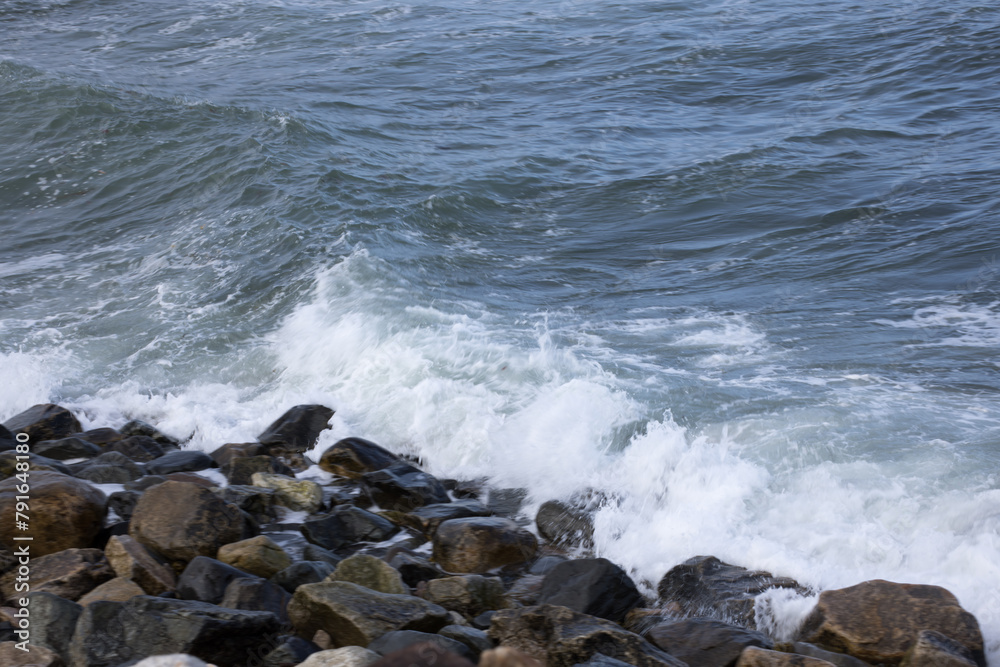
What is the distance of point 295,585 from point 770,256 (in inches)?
280

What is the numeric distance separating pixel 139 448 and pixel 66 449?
551mm

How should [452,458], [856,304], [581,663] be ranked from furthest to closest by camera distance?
[856,304], [452,458], [581,663]

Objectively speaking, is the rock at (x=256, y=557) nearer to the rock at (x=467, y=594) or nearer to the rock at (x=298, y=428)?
the rock at (x=467, y=594)

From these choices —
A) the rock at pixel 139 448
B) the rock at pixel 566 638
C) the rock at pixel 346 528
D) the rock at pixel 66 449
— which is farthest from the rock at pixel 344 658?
the rock at pixel 66 449

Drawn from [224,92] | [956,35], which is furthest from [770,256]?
[224,92]

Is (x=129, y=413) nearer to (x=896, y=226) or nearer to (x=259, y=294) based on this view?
(x=259, y=294)

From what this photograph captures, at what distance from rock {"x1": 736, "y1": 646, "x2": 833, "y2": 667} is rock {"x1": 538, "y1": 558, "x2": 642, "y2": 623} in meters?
0.92

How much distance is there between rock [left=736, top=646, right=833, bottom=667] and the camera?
3973 millimetres

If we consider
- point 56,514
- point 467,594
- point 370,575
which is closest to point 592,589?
point 467,594

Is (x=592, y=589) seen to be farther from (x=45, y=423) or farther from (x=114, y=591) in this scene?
(x=45, y=423)

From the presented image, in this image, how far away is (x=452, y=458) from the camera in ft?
23.2

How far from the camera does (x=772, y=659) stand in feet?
13.3

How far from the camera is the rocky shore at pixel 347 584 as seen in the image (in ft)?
13.4

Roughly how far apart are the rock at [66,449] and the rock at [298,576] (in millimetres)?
2950
